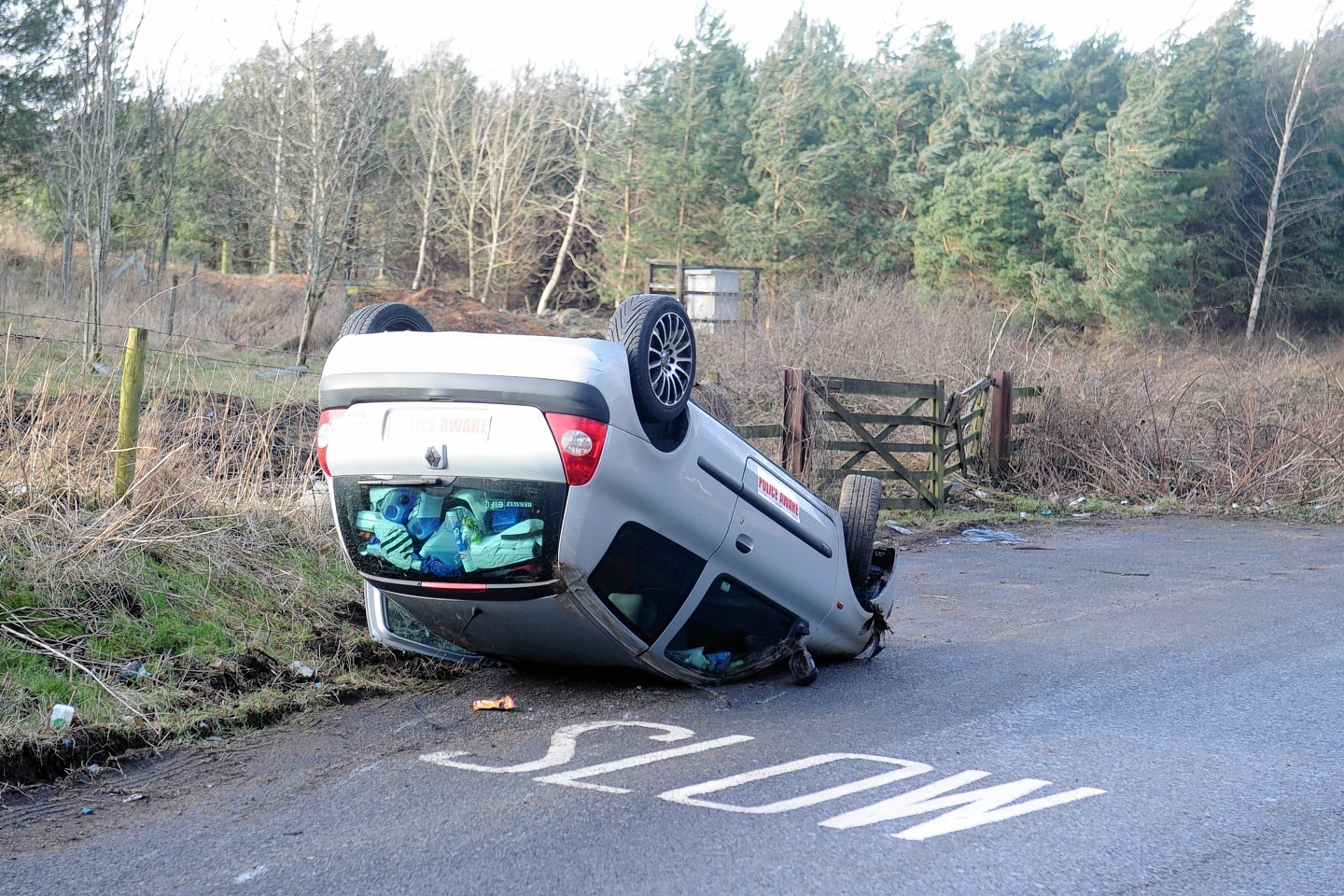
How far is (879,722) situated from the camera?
19.7 ft

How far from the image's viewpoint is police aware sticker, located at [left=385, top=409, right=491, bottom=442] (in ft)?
16.4

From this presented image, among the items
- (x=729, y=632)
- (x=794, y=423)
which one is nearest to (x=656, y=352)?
(x=729, y=632)

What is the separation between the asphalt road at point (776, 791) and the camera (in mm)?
4047

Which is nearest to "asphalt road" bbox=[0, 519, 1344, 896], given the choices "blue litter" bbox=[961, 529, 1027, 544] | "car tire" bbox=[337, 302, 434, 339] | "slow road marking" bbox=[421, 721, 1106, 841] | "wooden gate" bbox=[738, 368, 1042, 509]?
"slow road marking" bbox=[421, 721, 1106, 841]

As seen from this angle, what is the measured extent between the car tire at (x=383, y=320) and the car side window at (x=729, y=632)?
1.93m

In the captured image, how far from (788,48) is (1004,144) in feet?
33.6

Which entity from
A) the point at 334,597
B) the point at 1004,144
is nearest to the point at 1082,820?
the point at 334,597

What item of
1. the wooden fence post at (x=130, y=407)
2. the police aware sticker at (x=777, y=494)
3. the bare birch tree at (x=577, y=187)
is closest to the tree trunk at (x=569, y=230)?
the bare birch tree at (x=577, y=187)

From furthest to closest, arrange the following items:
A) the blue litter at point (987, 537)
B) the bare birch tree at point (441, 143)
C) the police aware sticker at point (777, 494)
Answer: the bare birch tree at point (441, 143) < the blue litter at point (987, 537) < the police aware sticker at point (777, 494)

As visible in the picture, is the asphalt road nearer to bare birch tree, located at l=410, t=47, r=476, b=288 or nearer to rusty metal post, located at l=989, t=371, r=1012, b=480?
rusty metal post, located at l=989, t=371, r=1012, b=480

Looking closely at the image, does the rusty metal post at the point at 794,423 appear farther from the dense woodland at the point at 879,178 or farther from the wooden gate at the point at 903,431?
the dense woodland at the point at 879,178

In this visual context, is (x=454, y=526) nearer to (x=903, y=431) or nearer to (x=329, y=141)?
(x=903, y=431)

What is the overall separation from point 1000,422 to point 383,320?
13029 millimetres

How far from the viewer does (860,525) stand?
7.19 m
